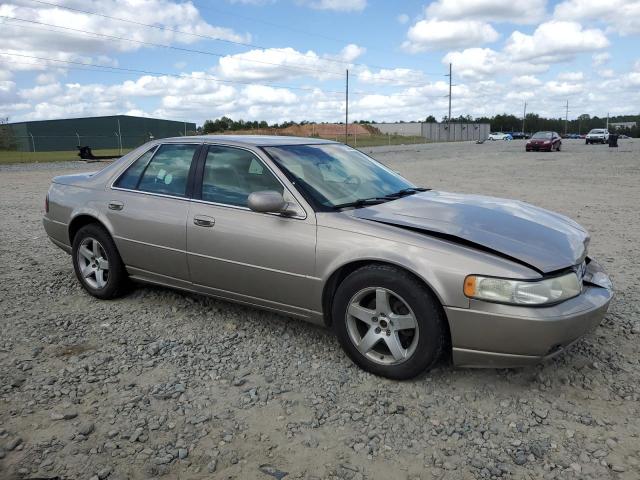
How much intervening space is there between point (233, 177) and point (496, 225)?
6.39ft

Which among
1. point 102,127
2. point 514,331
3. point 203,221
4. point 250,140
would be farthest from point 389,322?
point 102,127

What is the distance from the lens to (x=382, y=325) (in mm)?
3369

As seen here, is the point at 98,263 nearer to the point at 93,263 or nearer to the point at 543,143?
the point at 93,263

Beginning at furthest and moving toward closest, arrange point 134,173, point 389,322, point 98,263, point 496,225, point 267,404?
point 98,263 < point 134,173 < point 496,225 < point 389,322 < point 267,404

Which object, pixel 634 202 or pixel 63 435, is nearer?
pixel 63 435

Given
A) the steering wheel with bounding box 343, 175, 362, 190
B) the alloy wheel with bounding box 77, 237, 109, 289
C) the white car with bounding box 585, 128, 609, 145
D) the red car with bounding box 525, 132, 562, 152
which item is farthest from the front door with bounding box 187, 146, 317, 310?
the white car with bounding box 585, 128, 609, 145

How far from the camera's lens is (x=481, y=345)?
3074 millimetres

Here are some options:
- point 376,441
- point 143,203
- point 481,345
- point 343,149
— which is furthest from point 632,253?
point 143,203

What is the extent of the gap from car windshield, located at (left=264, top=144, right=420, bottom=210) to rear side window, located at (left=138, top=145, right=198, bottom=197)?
76cm

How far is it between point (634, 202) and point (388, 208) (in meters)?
8.97

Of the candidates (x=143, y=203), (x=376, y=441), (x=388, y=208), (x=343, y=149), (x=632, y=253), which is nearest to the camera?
(x=376, y=441)

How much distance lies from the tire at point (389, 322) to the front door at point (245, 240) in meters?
0.33

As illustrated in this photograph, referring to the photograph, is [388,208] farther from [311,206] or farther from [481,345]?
[481,345]

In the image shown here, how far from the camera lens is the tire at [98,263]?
188 inches
